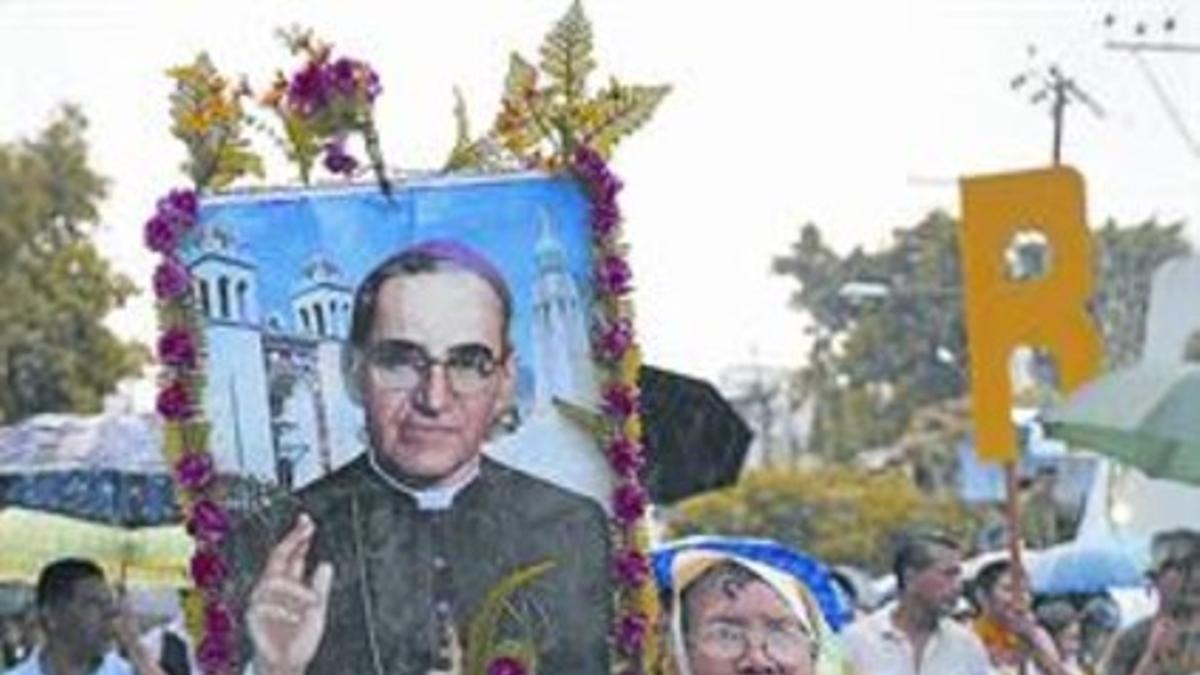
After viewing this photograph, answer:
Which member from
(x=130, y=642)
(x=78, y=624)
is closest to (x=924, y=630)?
(x=130, y=642)

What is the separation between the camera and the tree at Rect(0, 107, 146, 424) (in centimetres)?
3444

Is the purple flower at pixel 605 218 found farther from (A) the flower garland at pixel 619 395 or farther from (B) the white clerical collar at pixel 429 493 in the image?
(B) the white clerical collar at pixel 429 493

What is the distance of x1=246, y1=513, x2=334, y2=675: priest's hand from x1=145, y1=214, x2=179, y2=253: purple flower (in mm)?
557

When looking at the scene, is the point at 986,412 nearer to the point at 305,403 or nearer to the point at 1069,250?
Result: the point at 1069,250

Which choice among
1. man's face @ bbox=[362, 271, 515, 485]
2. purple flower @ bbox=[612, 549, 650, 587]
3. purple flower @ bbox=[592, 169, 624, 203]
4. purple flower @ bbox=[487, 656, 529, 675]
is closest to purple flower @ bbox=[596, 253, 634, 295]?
purple flower @ bbox=[592, 169, 624, 203]

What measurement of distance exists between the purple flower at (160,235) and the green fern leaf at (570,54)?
75 cm

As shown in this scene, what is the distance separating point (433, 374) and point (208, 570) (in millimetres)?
537

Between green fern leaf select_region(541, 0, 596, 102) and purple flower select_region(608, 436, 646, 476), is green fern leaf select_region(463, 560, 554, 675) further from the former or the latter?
green fern leaf select_region(541, 0, 596, 102)

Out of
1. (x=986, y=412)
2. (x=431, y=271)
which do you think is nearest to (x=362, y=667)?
(x=431, y=271)

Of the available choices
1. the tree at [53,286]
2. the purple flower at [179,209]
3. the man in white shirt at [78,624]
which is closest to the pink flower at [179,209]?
the purple flower at [179,209]

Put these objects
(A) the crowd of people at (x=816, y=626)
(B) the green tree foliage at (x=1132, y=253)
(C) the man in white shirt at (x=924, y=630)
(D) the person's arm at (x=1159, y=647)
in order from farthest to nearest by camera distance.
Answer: (B) the green tree foliage at (x=1132, y=253), (C) the man in white shirt at (x=924, y=630), (D) the person's arm at (x=1159, y=647), (A) the crowd of people at (x=816, y=626)

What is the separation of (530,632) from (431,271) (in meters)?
0.68

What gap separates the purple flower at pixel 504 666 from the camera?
588 cm

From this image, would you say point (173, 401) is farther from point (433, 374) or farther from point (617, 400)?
point (617, 400)
